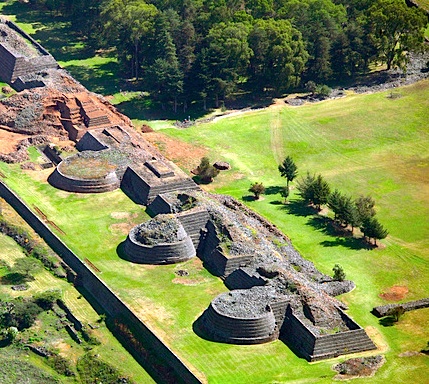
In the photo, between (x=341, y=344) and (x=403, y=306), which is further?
(x=403, y=306)

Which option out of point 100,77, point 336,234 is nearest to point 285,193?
point 336,234

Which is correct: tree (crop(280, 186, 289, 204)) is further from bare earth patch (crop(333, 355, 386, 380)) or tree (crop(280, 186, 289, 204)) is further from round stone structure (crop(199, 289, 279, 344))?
bare earth patch (crop(333, 355, 386, 380))

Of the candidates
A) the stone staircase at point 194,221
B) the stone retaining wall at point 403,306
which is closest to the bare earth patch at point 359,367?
the stone retaining wall at point 403,306

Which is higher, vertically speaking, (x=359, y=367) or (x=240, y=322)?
(x=240, y=322)

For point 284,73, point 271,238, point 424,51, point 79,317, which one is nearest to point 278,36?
point 284,73

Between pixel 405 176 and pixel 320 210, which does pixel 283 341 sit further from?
pixel 405 176

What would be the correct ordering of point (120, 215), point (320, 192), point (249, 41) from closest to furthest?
1. point (120, 215)
2. point (320, 192)
3. point (249, 41)

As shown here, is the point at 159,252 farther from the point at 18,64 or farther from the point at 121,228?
the point at 18,64
